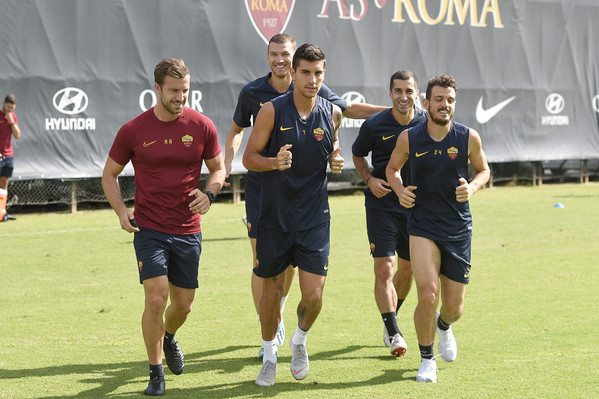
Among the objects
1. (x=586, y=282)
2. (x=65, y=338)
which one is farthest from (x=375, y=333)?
(x=586, y=282)

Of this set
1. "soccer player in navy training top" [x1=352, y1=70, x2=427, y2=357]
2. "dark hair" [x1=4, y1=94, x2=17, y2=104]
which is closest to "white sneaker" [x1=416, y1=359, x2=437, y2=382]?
"soccer player in navy training top" [x1=352, y1=70, x2=427, y2=357]

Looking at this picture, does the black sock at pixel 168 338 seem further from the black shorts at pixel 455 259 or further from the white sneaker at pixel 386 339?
the black shorts at pixel 455 259

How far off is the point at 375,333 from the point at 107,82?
495 inches

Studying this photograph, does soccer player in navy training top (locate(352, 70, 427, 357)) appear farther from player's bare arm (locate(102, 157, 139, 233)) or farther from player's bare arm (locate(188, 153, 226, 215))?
player's bare arm (locate(102, 157, 139, 233))

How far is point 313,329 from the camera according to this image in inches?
322

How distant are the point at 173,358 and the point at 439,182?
231 centimetres

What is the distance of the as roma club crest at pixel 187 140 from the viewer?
20.8 ft

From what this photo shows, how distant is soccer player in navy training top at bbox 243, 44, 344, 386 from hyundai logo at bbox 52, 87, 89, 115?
42.4 ft

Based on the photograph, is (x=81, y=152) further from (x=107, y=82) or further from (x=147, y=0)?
(x=147, y=0)

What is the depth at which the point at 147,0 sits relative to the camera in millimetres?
19625


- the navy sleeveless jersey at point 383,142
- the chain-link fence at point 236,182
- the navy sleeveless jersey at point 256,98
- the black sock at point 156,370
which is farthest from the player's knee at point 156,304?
the chain-link fence at point 236,182

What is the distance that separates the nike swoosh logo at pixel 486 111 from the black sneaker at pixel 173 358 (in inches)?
772

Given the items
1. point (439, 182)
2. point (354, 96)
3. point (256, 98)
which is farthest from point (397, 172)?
point (354, 96)

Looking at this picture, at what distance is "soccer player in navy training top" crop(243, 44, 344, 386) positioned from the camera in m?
6.32
